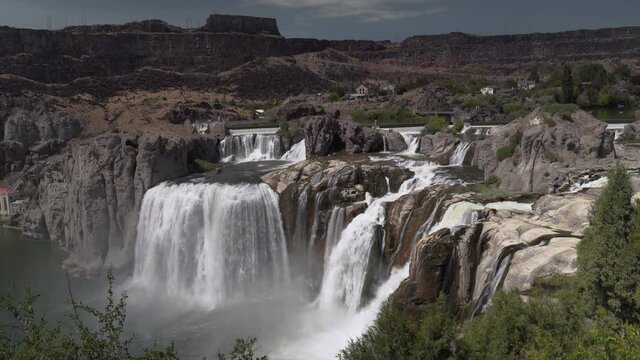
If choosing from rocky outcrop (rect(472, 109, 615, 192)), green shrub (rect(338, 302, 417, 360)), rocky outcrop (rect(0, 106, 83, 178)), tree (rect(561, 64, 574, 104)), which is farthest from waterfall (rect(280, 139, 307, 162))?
tree (rect(561, 64, 574, 104))

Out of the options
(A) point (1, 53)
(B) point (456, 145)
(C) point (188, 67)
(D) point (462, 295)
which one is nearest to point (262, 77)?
(C) point (188, 67)

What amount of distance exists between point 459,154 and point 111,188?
68.7 feet

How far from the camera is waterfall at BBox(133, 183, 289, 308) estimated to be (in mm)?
28422

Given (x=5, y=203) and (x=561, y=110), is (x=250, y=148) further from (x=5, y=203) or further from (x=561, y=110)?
(x=561, y=110)

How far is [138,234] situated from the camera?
32656 millimetres

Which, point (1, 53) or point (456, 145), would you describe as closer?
point (456, 145)

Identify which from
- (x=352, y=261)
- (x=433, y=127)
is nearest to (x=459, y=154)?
(x=433, y=127)

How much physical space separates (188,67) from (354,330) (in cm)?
10457

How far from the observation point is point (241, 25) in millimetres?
141500

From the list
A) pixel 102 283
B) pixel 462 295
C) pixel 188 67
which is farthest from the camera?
pixel 188 67

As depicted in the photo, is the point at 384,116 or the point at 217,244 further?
the point at 384,116

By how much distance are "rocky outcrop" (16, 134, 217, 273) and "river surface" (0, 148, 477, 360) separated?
1.22 meters

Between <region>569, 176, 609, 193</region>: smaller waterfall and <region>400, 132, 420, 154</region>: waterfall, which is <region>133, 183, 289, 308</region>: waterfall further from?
<region>569, 176, 609, 193</region>: smaller waterfall

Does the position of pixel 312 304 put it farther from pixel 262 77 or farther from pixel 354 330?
pixel 262 77
